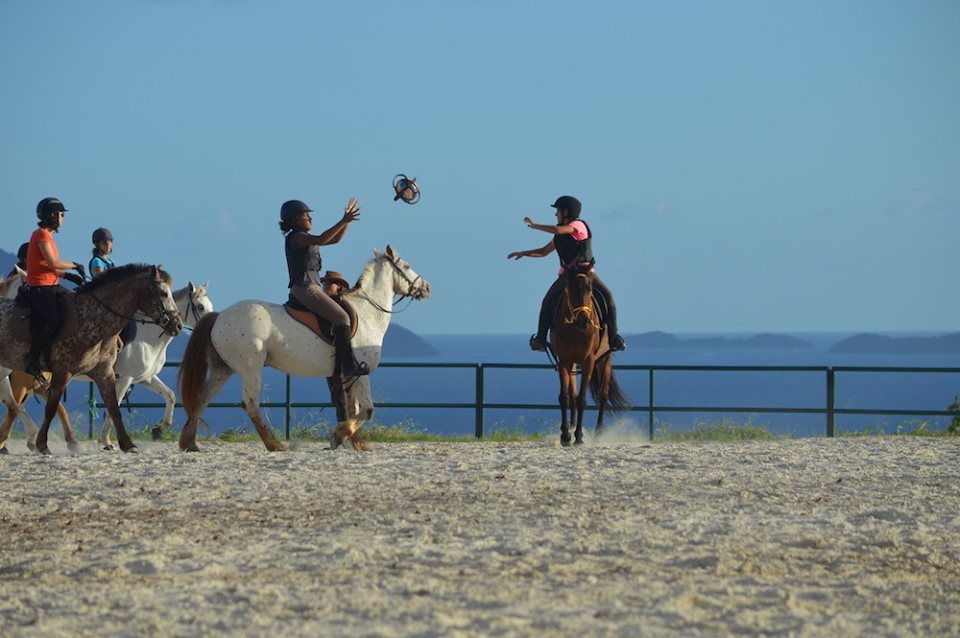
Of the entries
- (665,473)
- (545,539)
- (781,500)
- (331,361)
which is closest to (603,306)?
(331,361)

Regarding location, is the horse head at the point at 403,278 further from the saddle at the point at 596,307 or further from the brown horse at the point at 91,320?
the brown horse at the point at 91,320

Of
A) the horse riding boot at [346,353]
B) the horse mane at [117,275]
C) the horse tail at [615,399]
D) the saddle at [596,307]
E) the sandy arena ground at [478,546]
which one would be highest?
the horse mane at [117,275]

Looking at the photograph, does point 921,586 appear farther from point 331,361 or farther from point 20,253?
point 20,253

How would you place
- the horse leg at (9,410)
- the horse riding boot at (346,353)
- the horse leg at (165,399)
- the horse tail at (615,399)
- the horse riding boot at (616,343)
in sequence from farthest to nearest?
the horse tail at (615,399) < the horse leg at (165,399) < the horse riding boot at (616,343) < the horse leg at (9,410) < the horse riding boot at (346,353)

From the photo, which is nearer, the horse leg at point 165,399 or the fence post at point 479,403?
the horse leg at point 165,399

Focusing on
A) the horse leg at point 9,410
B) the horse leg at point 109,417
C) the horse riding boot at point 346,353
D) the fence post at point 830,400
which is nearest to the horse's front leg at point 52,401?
the horse leg at point 9,410

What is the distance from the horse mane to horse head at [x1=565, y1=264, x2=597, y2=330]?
14.5 feet

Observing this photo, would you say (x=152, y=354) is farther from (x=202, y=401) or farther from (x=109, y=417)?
(x=202, y=401)

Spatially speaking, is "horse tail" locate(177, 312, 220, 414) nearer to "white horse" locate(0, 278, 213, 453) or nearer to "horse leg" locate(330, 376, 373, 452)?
"white horse" locate(0, 278, 213, 453)

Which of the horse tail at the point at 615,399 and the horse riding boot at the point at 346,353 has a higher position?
the horse riding boot at the point at 346,353

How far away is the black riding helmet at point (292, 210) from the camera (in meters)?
16.5

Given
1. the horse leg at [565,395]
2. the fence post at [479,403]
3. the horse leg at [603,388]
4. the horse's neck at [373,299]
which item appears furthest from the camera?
the fence post at [479,403]

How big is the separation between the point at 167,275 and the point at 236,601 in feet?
28.1

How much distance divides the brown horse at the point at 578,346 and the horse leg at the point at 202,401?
3778 millimetres
